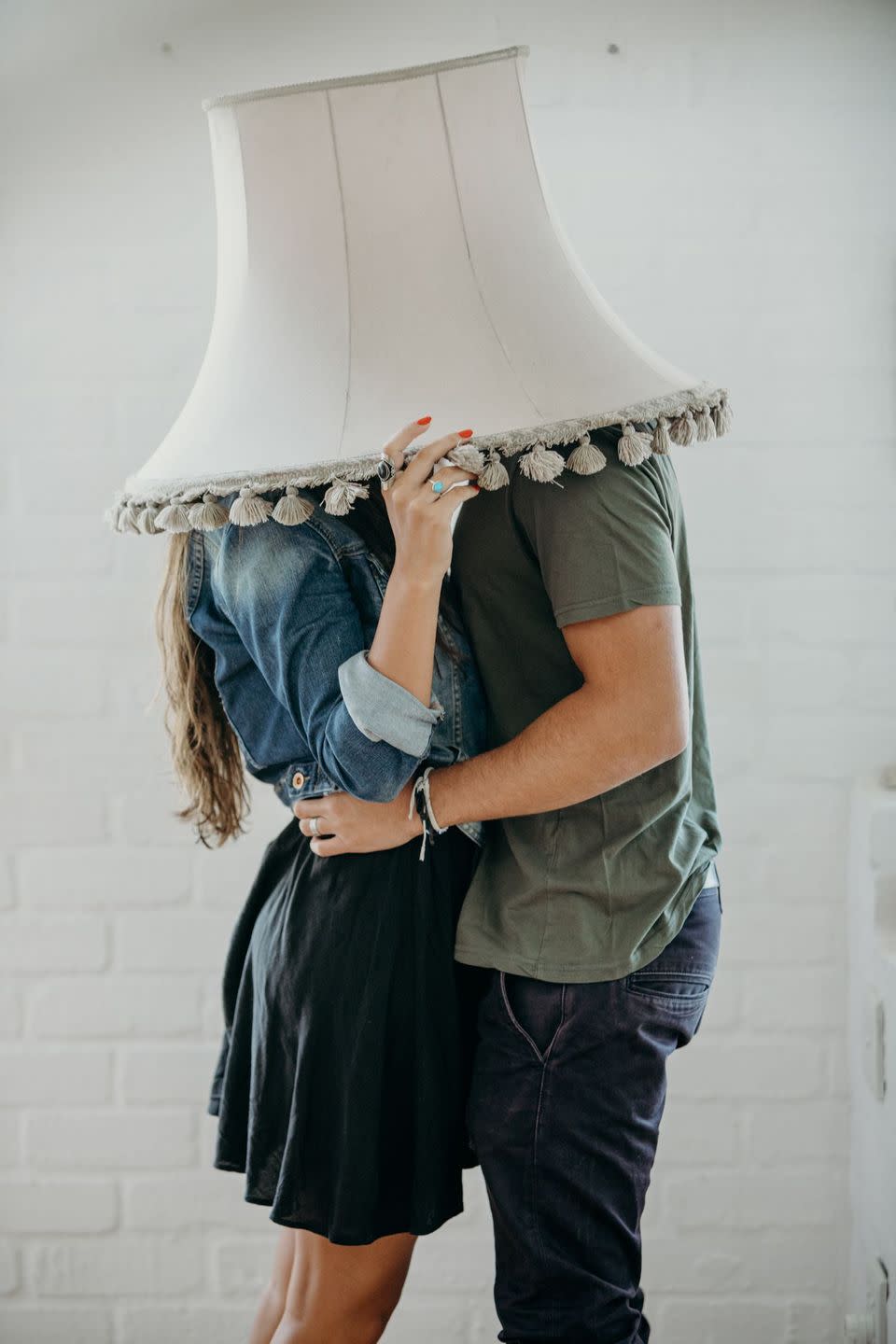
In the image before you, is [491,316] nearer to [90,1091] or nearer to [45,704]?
[45,704]

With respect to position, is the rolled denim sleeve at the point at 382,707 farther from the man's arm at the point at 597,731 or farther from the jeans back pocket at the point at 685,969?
the jeans back pocket at the point at 685,969

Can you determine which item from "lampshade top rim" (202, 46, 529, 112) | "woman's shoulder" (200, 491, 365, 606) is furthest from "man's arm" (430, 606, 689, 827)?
"lampshade top rim" (202, 46, 529, 112)

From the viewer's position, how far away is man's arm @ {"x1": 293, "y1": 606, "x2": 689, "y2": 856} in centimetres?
104

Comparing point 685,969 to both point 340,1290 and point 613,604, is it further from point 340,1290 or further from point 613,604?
Result: point 340,1290

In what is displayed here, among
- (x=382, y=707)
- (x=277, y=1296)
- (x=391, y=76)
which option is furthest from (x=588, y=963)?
(x=391, y=76)

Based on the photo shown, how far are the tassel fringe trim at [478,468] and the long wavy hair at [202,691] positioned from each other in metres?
0.09

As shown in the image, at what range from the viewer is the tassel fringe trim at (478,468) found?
946 millimetres

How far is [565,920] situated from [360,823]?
0.22m

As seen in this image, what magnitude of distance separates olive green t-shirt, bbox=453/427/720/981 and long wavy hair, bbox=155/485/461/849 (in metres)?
0.07

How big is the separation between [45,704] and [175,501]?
0.93 m

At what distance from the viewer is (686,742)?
1.09 metres

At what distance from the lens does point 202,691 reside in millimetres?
1309

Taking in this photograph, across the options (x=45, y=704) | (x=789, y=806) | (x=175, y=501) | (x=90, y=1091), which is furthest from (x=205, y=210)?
(x=90, y=1091)

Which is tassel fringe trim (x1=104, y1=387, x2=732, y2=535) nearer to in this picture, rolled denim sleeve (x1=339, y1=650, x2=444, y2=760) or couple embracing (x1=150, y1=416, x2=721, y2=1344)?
couple embracing (x1=150, y1=416, x2=721, y2=1344)
